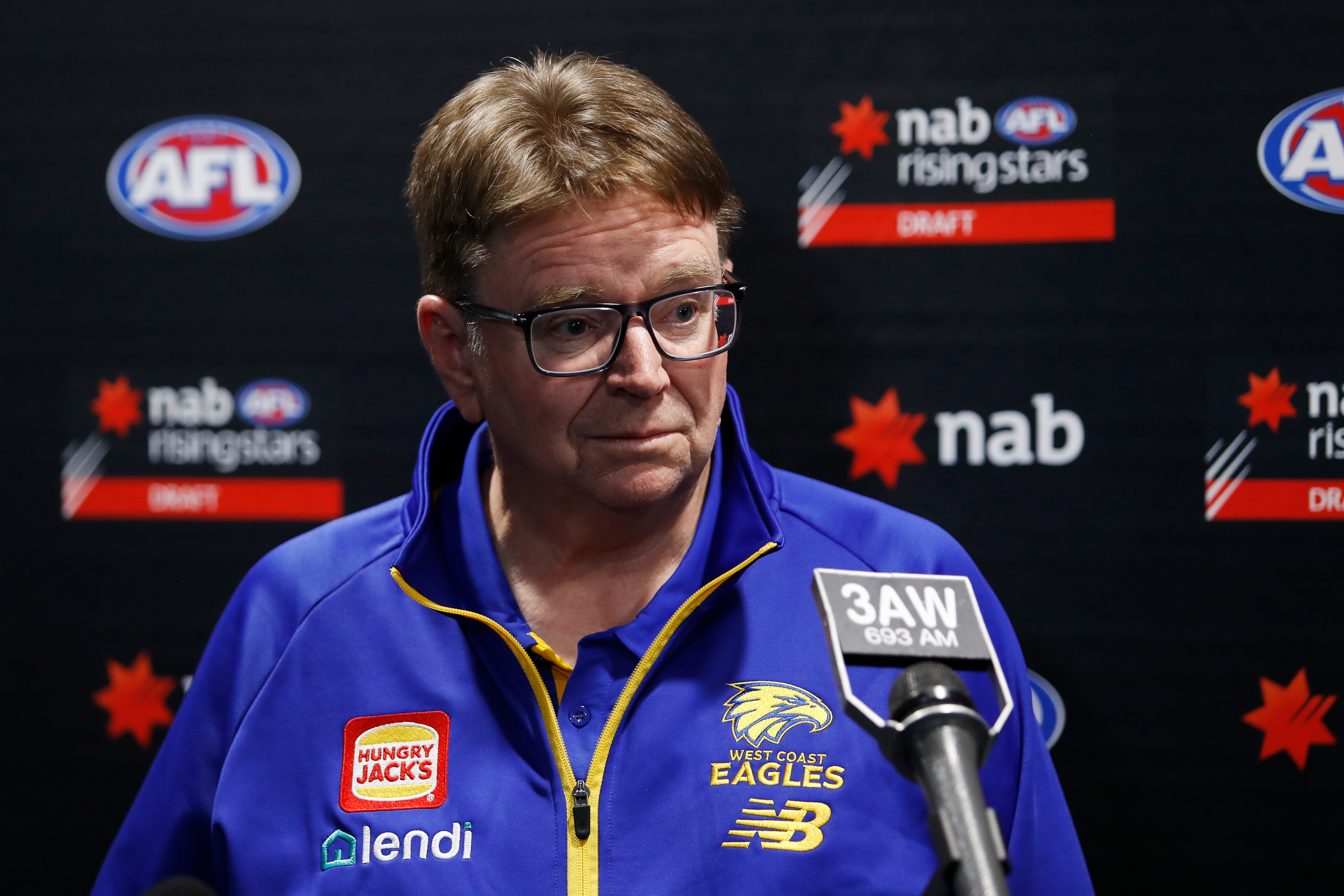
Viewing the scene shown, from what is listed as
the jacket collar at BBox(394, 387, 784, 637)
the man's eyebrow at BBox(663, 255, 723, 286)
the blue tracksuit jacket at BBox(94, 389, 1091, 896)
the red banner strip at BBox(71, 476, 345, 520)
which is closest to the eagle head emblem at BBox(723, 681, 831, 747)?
the blue tracksuit jacket at BBox(94, 389, 1091, 896)

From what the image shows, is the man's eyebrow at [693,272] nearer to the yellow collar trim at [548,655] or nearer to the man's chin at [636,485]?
the man's chin at [636,485]

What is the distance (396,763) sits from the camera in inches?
43.8

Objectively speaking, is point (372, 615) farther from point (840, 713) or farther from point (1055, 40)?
point (1055, 40)

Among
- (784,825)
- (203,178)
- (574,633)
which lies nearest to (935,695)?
(784,825)

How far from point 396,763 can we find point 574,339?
491mm

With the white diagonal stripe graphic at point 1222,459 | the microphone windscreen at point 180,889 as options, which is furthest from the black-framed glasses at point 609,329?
the white diagonal stripe graphic at point 1222,459

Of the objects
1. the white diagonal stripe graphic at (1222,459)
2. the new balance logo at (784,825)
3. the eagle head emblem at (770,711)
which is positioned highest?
the white diagonal stripe graphic at (1222,459)

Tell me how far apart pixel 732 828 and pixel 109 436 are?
1.25 m

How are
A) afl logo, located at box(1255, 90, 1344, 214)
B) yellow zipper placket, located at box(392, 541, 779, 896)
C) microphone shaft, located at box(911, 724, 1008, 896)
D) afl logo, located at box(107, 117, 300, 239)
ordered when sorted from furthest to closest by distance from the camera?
afl logo, located at box(107, 117, 300, 239) < afl logo, located at box(1255, 90, 1344, 214) < yellow zipper placket, located at box(392, 541, 779, 896) < microphone shaft, located at box(911, 724, 1008, 896)

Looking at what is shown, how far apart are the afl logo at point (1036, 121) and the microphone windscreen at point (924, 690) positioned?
125 cm

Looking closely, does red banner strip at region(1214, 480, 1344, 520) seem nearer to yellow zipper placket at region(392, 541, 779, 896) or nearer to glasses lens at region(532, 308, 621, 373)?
yellow zipper placket at region(392, 541, 779, 896)

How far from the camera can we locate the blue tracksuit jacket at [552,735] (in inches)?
41.7

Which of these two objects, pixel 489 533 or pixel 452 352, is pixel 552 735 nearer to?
pixel 489 533

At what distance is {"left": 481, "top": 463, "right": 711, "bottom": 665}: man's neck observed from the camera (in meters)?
1.19
